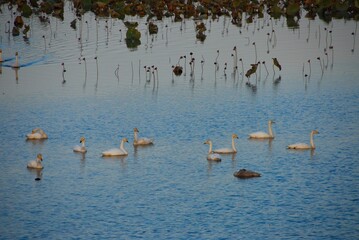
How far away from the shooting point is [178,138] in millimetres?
31844

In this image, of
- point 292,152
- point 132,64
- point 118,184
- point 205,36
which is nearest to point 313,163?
point 292,152

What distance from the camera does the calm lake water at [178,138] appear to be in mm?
23031

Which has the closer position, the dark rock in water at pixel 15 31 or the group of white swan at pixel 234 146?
the group of white swan at pixel 234 146

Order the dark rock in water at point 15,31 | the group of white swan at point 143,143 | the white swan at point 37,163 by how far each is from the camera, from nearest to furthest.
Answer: the white swan at point 37,163 < the group of white swan at point 143,143 < the dark rock in water at point 15,31

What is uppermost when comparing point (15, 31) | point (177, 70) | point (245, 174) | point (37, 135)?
point (15, 31)

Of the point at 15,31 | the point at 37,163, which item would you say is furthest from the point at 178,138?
the point at 15,31

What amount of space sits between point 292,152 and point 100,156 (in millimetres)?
6730

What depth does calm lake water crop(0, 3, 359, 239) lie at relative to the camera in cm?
2303

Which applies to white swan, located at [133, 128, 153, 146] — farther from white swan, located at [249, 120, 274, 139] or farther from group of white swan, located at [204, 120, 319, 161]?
white swan, located at [249, 120, 274, 139]

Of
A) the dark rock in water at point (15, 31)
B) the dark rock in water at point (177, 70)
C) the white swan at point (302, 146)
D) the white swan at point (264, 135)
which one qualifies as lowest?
the white swan at point (302, 146)

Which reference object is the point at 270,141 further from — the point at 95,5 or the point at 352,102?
the point at 95,5

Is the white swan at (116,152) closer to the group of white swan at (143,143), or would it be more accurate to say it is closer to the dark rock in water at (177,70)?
the group of white swan at (143,143)

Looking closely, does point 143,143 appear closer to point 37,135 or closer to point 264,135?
point 37,135

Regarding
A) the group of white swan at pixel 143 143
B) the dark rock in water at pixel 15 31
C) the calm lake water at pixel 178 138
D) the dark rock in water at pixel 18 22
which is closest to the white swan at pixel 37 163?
the group of white swan at pixel 143 143
